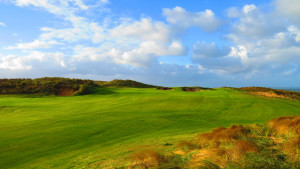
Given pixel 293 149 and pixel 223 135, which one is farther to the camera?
pixel 223 135

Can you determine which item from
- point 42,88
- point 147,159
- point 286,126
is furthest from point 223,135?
point 42,88

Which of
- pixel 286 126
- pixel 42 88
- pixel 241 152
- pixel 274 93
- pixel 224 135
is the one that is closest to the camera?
pixel 241 152

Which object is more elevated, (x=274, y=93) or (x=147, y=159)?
(x=274, y=93)

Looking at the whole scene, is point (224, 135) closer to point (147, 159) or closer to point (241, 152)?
point (241, 152)

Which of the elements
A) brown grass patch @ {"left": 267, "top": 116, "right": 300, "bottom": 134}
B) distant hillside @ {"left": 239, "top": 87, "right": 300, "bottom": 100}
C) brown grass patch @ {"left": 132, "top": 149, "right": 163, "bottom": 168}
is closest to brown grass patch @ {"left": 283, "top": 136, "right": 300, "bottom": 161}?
brown grass patch @ {"left": 267, "top": 116, "right": 300, "bottom": 134}

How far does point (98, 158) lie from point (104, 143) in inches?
115

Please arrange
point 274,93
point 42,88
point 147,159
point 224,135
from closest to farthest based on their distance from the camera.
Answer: point 147,159, point 224,135, point 274,93, point 42,88

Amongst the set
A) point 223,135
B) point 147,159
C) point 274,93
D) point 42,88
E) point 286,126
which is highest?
point 274,93

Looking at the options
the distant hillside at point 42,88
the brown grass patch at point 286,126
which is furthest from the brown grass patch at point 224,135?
the distant hillside at point 42,88

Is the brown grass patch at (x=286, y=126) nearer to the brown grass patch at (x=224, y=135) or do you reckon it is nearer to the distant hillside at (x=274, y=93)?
the brown grass patch at (x=224, y=135)

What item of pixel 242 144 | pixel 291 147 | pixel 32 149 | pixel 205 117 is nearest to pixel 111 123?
pixel 32 149

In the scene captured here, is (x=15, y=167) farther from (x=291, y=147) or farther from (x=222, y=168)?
(x=291, y=147)

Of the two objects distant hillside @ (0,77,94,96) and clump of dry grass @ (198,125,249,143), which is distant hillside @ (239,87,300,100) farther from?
distant hillside @ (0,77,94,96)

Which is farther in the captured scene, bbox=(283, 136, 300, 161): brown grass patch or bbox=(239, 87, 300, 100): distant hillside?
bbox=(239, 87, 300, 100): distant hillside
